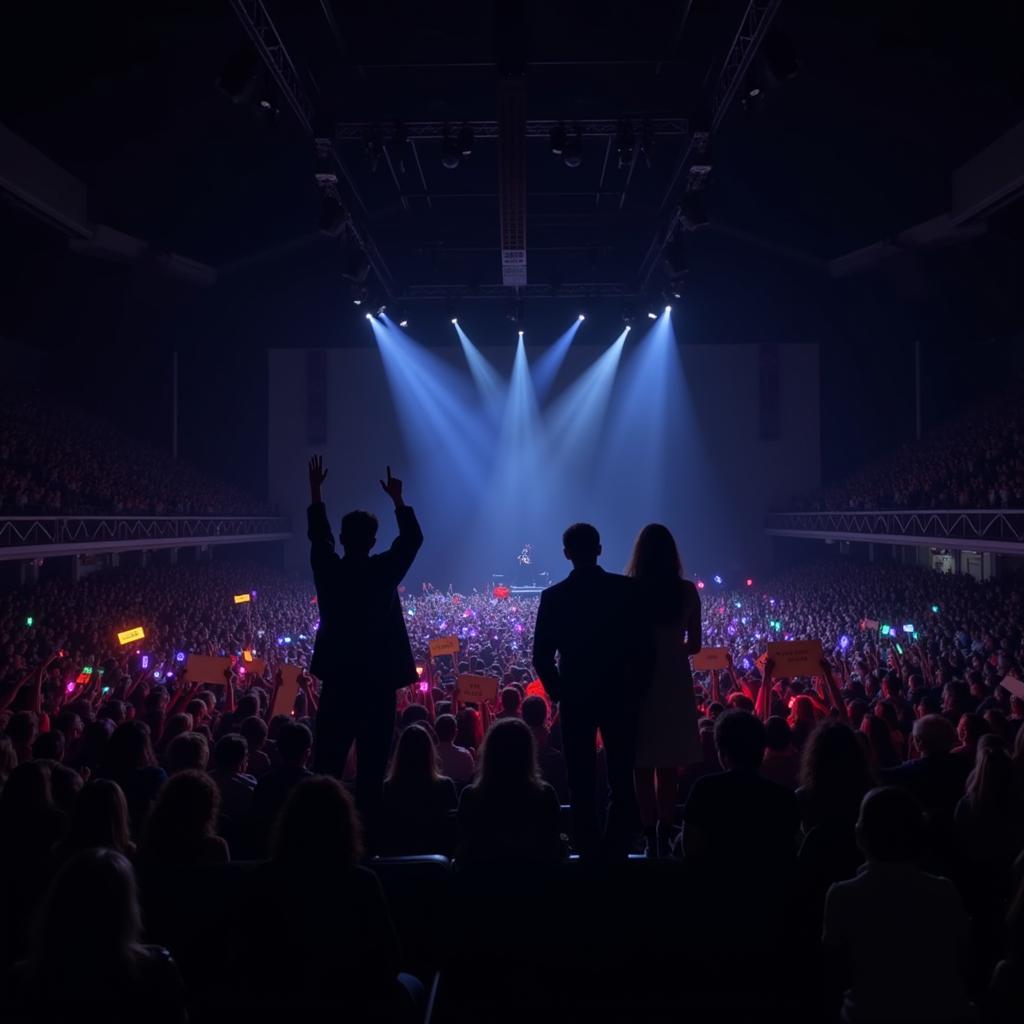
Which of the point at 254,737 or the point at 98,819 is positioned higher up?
the point at 98,819

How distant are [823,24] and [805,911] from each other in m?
16.1

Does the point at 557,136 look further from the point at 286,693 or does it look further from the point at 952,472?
the point at 952,472

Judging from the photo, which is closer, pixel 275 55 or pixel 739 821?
pixel 739 821

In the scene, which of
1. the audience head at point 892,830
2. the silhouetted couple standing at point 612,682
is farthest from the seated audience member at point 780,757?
the audience head at point 892,830

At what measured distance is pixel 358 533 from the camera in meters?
4.19

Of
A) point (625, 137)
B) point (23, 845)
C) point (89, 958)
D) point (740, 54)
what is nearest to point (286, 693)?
point (23, 845)

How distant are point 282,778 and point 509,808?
1.40 m

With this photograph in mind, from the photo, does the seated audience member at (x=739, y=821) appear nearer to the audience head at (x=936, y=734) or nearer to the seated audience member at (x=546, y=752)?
the audience head at (x=936, y=734)

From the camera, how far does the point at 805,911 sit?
2.94 m

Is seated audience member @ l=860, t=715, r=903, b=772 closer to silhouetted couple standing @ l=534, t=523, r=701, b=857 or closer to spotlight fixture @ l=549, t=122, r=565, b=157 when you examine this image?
silhouetted couple standing @ l=534, t=523, r=701, b=857

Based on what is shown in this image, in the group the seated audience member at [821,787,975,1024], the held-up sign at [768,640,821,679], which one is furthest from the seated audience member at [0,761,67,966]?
the held-up sign at [768,640,821,679]

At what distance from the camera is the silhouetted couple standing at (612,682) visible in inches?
156

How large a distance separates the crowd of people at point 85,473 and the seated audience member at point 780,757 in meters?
15.1

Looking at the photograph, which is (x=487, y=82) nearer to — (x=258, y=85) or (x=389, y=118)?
(x=389, y=118)
